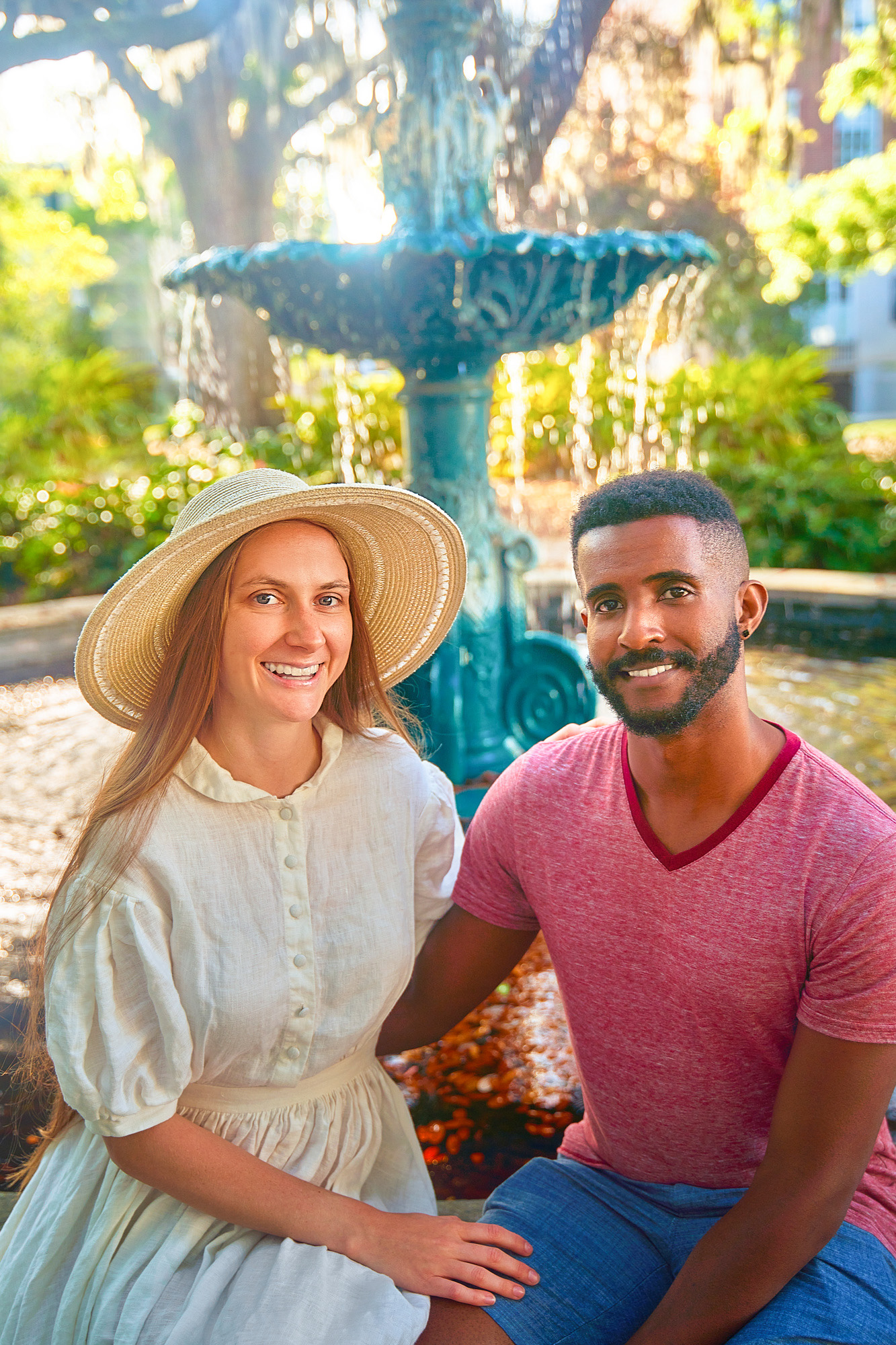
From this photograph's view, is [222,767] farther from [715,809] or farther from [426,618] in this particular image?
[715,809]

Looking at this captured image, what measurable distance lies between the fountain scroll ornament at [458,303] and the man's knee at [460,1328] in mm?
2801

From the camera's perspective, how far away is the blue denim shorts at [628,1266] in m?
1.43

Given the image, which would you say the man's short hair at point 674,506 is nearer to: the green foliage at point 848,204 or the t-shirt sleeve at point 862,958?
the t-shirt sleeve at point 862,958

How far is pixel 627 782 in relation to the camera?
171 centimetres

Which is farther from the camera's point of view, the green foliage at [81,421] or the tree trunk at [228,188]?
the green foliage at [81,421]

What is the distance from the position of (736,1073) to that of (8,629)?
5.84 m

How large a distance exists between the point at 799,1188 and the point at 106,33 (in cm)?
1045

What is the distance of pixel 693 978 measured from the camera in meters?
1.58

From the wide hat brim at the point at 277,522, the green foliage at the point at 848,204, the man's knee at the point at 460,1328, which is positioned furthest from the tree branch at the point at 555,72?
the man's knee at the point at 460,1328

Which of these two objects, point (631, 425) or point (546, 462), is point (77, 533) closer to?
point (546, 462)

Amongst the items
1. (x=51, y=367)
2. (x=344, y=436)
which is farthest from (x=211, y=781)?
(x=51, y=367)

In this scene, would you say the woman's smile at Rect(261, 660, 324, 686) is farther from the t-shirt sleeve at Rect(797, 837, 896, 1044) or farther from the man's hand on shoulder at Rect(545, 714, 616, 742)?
the t-shirt sleeve at Rect(797, 837, 896, 1044)

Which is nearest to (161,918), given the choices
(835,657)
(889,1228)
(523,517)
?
(889,1228)

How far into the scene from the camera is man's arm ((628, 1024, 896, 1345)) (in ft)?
4.69
